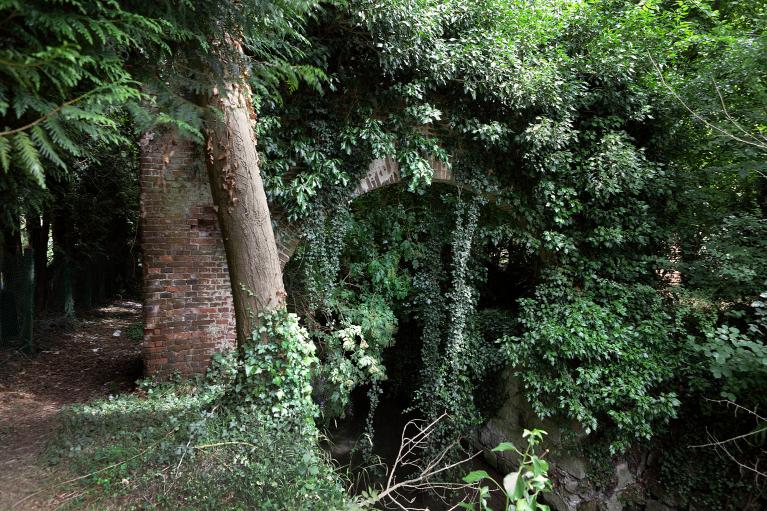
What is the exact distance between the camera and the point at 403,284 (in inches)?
268

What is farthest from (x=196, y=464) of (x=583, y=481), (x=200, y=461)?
(x=583, y=481)

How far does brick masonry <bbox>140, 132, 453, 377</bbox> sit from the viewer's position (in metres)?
4.73

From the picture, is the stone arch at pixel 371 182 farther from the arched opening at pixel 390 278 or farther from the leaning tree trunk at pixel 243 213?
the leaning tree trunk at pixel 243 213

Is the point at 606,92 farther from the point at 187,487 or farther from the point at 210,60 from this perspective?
the point at 187,487

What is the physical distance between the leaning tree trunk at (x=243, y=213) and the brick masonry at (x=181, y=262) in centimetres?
148

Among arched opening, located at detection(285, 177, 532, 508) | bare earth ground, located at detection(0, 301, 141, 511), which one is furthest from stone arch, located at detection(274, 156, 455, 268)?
bare earth ground, located at detection(0, 301, 141, 511)

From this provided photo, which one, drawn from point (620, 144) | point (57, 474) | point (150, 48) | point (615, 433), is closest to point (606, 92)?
point (620, 144)

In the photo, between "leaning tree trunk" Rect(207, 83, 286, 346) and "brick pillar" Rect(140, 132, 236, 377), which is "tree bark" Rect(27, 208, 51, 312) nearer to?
"brick pillar" Rect(140, 132, 236, 377)

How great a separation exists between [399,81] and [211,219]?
279cm

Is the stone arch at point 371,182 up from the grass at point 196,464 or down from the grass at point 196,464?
up

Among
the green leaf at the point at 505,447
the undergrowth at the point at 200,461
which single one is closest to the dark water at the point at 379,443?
the undergrowth at the point at 200,461

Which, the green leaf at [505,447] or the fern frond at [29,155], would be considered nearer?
the fern frond at [29,155]

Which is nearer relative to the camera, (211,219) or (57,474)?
(57,474)

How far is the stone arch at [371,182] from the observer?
500 centimetres
